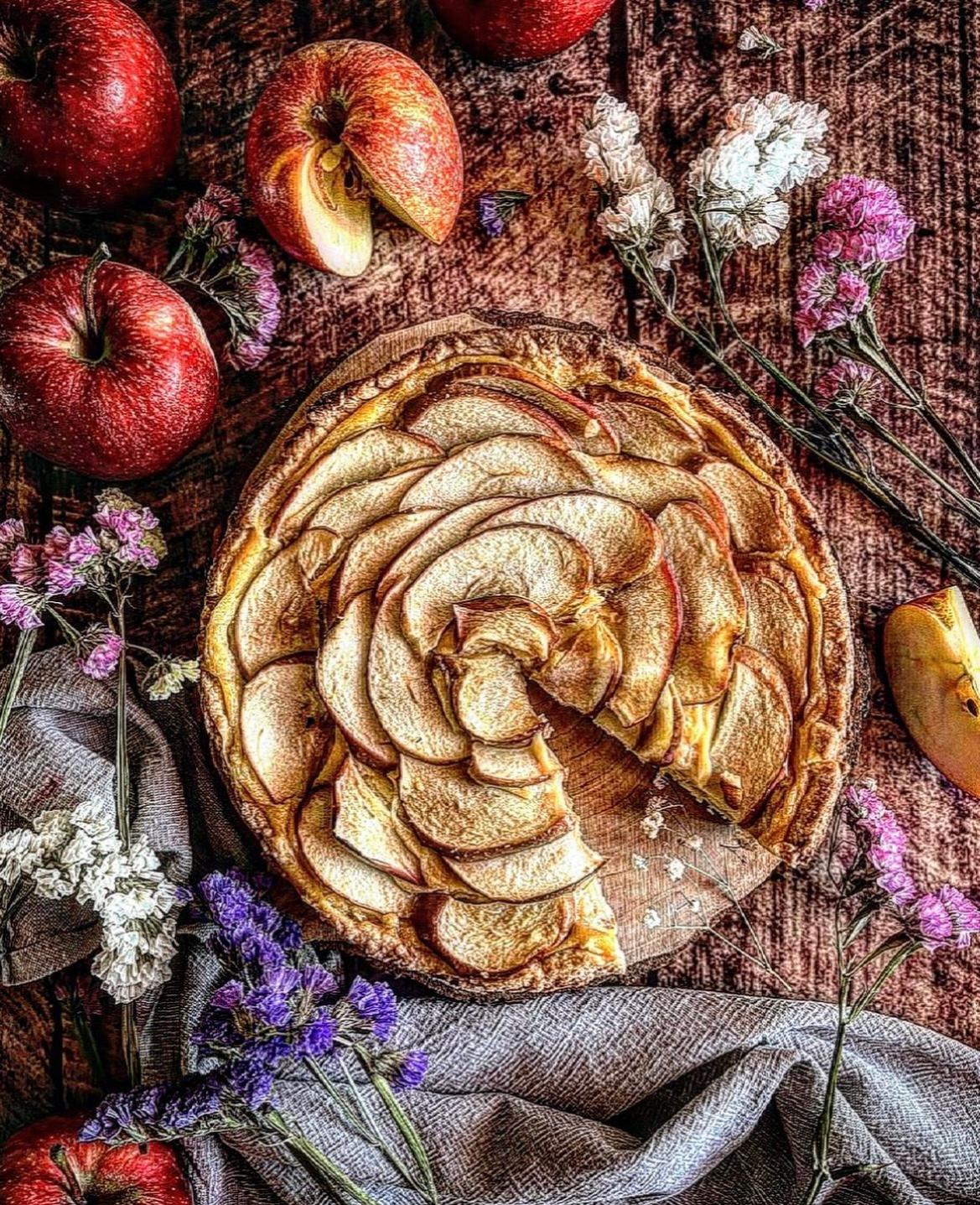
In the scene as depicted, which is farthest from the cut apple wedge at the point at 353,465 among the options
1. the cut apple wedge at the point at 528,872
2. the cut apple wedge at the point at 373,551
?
the cut apple wedge at the point at 528,872

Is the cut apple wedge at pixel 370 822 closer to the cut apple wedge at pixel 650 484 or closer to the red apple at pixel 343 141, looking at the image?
the cut apple wedge at pixel 650 484

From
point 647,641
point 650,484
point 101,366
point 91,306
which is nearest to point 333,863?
point 647,641

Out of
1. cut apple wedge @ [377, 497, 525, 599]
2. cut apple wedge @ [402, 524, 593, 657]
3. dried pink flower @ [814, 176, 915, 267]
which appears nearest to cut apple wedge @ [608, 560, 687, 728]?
cut apple wedge @ [402, 524, 593, 657]

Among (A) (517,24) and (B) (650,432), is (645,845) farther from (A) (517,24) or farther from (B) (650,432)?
(A) (517,24)

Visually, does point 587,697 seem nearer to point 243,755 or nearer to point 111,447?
point 243,755

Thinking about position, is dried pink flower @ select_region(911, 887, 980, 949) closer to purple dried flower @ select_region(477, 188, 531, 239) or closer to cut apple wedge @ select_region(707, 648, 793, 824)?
cut apple wedge @ select_region(707, 648, 793, 824)

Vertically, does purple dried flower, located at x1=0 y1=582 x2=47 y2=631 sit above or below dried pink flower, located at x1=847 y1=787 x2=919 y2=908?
above
